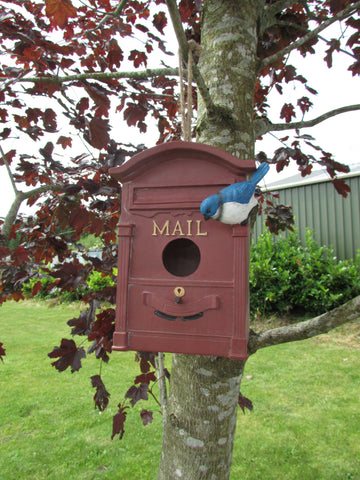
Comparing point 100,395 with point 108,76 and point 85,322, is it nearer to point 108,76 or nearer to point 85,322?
point 85,322

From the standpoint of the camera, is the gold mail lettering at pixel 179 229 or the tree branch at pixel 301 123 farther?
the tree branch at pixel 301 123

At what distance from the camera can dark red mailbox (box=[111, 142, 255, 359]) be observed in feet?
3.83

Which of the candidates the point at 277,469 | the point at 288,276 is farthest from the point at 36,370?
the point at 288,276

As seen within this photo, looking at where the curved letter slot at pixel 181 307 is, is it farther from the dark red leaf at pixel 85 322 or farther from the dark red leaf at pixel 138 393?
the dark red leaf at pixel 138 393

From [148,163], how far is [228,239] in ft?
1.26

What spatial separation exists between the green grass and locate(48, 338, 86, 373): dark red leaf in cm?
134

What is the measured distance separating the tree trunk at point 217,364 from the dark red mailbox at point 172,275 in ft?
1.16

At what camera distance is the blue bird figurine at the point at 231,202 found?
1090mm

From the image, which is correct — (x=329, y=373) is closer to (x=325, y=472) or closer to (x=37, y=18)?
(x=325, y=472)

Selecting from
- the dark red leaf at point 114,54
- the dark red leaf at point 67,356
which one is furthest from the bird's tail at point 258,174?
the dark red leaf at point 114,54

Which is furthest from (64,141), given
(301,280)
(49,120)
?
(301,280)

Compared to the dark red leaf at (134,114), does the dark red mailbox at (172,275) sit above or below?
below

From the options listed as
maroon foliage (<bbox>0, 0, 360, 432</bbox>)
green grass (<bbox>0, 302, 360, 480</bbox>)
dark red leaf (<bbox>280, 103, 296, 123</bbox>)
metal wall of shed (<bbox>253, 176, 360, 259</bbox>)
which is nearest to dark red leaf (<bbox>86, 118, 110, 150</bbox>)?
maroon foliage (<bbox>0, 0, 360, 432</bbox>)

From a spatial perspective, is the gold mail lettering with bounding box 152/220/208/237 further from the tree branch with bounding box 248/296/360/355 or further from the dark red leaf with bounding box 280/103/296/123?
the dark red leaf with bounding box 280/103/296/123
